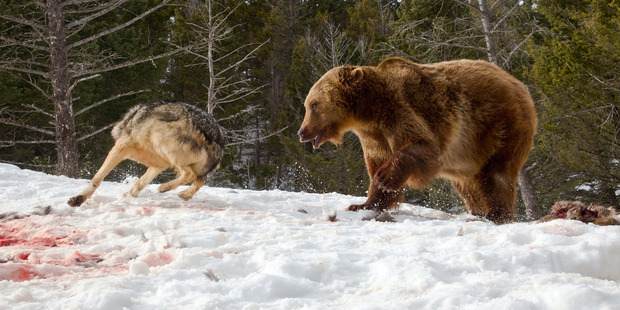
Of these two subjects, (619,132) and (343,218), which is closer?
(343,218)

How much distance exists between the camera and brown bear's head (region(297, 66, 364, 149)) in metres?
5.79

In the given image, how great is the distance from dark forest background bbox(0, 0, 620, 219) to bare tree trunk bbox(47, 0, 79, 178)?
2cm

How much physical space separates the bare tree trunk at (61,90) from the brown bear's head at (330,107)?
7316 mm

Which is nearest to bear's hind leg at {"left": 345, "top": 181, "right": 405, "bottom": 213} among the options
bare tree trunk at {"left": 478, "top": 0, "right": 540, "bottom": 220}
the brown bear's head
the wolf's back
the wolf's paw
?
the brown bear's head

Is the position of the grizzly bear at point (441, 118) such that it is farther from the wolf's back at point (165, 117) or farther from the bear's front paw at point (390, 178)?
the wolf's back at point (165, 117)

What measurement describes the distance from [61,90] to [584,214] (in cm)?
1036

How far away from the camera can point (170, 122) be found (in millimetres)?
6273

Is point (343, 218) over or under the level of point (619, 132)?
over

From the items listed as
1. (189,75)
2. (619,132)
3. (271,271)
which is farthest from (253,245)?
(189,75)

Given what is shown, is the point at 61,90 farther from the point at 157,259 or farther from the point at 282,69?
the point at 282,69

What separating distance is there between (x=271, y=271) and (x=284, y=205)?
3.46m

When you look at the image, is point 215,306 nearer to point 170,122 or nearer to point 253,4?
point 170,122

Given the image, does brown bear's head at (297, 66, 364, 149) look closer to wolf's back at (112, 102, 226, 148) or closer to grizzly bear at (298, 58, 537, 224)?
grizzly bear at (298, 58, 537, 224)

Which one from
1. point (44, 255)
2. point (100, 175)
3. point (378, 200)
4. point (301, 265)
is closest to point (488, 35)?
point (378, 200)
